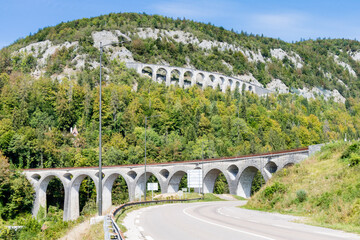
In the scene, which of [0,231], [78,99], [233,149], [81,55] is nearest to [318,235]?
[0,231]

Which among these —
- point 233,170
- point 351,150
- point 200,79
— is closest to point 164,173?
point 233,170

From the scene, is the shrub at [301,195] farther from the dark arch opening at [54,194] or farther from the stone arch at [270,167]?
the dark arch opening at [54,194]

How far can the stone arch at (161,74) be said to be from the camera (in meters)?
155

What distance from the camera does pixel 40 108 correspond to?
11631 centimetres

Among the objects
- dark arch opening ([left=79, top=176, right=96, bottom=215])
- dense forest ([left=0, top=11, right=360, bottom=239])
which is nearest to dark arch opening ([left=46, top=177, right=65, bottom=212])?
dense forest ([left=0, top=11, right=360, bottom=239])

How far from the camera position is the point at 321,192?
2286 cm

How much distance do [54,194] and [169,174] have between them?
33.5 metres

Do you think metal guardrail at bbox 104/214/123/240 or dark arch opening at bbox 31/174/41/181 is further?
dark arch opening at bbox 31/174/41/181

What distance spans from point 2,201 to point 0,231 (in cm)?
3279

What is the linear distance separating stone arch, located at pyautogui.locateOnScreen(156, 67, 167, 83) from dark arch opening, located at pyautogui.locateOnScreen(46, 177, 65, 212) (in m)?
73.7

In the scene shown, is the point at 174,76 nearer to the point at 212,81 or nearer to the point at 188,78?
the point at 188,78

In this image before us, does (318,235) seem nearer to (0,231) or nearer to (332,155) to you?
(332,155)

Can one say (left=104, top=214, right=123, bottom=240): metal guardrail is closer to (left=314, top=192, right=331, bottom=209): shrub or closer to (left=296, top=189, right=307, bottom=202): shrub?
(left=314, top=192, right=331, bottom=209): shrub

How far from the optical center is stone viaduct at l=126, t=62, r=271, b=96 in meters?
153
